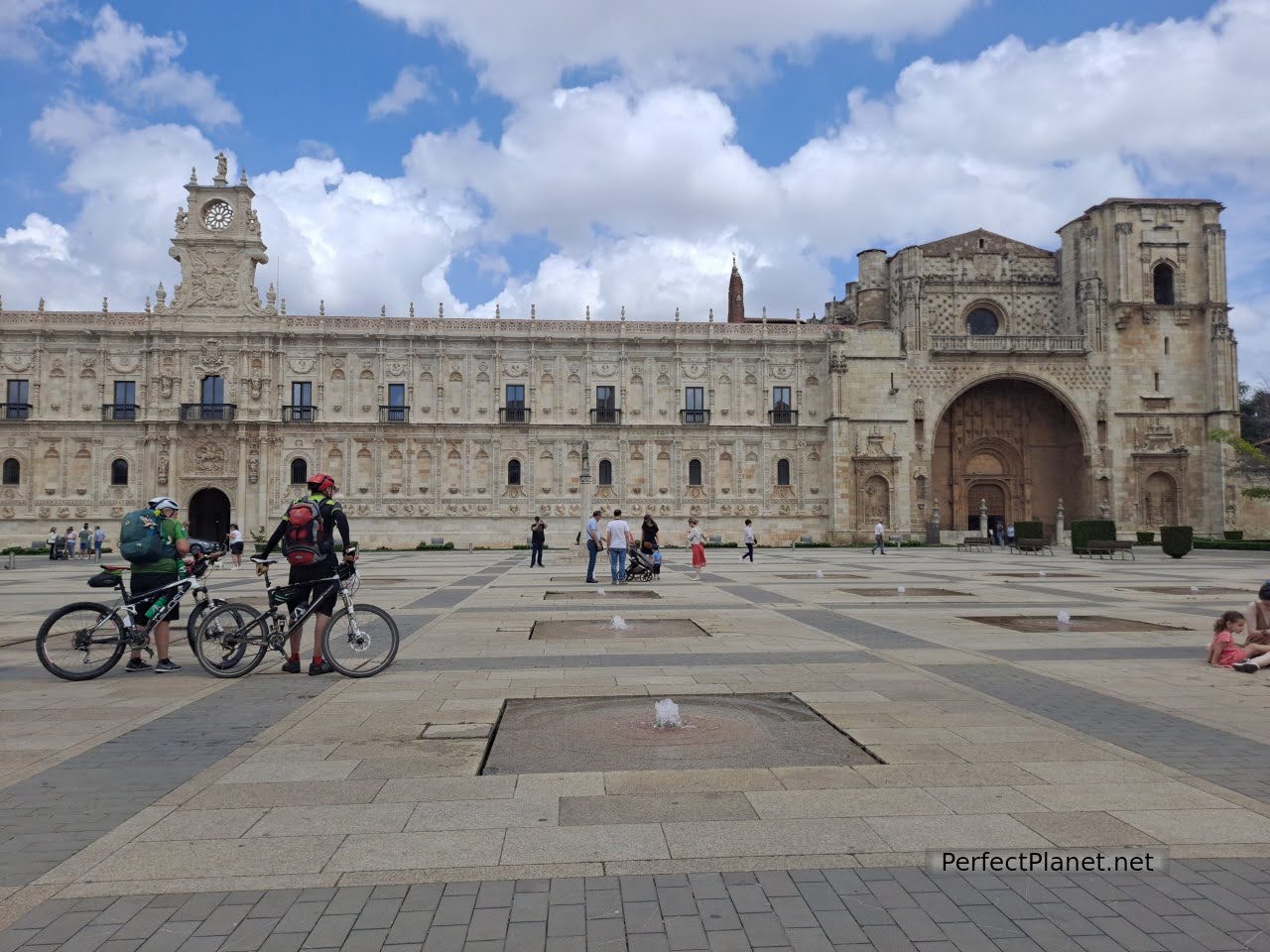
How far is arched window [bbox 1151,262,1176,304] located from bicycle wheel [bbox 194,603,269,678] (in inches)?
2116

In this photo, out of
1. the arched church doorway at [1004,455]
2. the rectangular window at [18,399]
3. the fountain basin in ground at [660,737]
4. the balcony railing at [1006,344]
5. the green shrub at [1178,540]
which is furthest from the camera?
the arched church doorway at [1004,455]

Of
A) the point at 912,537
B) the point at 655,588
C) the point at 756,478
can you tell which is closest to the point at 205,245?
the point at 756,478

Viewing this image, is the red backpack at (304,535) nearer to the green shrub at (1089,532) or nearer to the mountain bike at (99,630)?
the mountain bike at (99,630)

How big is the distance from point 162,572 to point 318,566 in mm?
1717

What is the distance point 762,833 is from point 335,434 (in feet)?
147

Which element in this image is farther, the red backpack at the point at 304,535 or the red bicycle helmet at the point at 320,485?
the red bicycle helmet at the point at 320,485

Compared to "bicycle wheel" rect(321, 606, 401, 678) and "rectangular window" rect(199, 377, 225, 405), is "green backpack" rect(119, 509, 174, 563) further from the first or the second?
"rectangular window" rect(199, 377, 225, 405)

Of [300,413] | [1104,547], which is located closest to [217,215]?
[300,413]

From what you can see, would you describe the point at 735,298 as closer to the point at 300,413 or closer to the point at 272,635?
the point at 300,413

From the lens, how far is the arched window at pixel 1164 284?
164ft

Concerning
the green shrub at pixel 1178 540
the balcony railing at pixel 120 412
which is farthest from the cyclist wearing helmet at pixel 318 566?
the balcony railing at pixel 120 412

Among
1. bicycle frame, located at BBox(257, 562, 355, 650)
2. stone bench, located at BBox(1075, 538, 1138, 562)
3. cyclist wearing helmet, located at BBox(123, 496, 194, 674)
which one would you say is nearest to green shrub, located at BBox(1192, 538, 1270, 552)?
stone bench, located at BBox(1075, 538, 1138, 562)

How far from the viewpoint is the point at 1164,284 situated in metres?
50.3

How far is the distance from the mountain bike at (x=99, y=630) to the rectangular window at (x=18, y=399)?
142 ft
